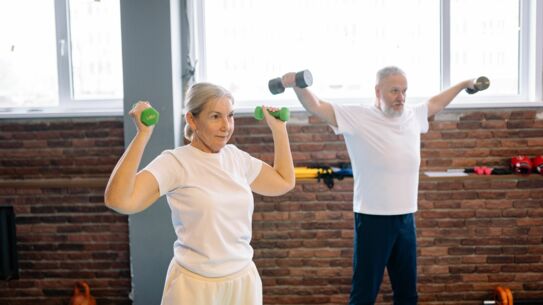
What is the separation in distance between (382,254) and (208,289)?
143 centimetres

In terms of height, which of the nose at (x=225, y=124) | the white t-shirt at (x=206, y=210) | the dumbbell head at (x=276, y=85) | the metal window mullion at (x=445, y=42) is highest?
the metal window mullion at (x=445, y=42)

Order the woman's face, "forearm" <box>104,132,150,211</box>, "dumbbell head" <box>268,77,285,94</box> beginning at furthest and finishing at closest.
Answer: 1. "dumbbell head" <box>268,77,285,94</box>
2. the woman's face
3. "forearm" <box>104,132,150,211</box>

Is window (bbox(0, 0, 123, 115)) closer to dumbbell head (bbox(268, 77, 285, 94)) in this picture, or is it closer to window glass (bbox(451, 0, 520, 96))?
dumbbell head (bbox(268, 77, 285, 94))

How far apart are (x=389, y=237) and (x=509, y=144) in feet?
4.70

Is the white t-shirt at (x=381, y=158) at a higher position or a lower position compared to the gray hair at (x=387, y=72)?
lower

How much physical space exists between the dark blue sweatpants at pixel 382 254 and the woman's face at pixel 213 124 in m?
1.34

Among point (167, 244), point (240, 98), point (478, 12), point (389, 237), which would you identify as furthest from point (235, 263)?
point (478, 12)

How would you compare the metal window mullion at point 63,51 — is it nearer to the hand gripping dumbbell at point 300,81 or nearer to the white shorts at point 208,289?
the hand gripping dumbbell at point 300,81

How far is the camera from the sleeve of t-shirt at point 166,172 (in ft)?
5.47

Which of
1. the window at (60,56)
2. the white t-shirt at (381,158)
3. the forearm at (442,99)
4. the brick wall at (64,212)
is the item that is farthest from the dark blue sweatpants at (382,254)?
the window at (60,56)

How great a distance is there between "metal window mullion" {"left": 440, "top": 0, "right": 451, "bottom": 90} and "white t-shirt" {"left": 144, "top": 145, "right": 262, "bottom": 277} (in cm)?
252

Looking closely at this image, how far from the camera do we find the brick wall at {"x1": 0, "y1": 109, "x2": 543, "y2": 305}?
3695 mm

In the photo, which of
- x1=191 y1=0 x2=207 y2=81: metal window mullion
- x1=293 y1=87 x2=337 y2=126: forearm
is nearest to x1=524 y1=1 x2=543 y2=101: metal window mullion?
x1=293 y1=87 x2=337 y2=126: forearm

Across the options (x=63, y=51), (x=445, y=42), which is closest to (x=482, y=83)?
(x=445, y=42)
